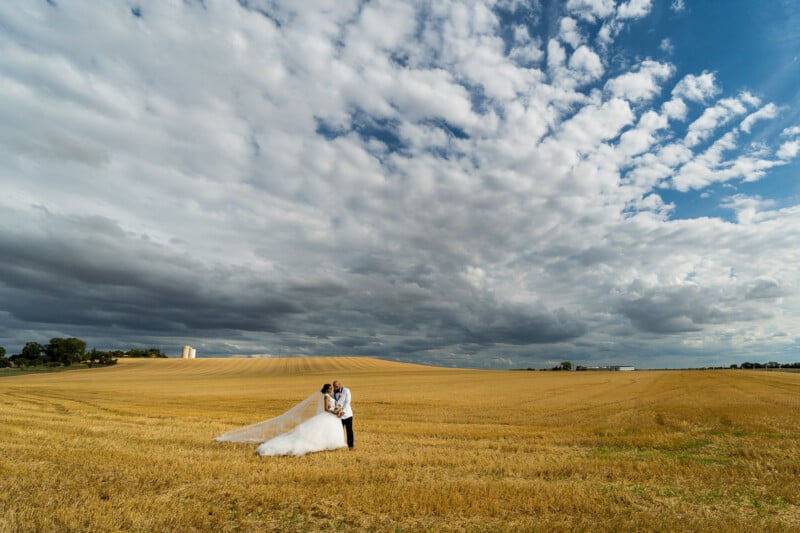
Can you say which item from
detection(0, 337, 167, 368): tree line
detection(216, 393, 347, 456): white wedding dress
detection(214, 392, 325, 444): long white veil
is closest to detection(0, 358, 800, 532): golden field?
detection(216, 393, 347, 456): white wedding dress

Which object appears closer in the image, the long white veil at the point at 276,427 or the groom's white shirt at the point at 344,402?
the groom's white shirt at the point at 344,402

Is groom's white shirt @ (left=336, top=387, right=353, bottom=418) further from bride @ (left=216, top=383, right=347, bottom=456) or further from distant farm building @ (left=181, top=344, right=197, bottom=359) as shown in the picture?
distant farm building @ (left=181, top=344, right=197, bottom=359)

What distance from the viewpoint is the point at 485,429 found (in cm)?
2231

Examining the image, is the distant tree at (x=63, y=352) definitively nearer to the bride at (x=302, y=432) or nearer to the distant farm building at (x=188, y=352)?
the distant farm building at (x=188, y=352)

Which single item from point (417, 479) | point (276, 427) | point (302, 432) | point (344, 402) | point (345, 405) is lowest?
point (417, 479)

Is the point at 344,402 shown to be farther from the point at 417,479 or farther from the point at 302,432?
the point at 417,479

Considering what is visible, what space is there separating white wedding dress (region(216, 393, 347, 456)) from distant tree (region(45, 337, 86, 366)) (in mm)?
162919

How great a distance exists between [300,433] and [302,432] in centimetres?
8

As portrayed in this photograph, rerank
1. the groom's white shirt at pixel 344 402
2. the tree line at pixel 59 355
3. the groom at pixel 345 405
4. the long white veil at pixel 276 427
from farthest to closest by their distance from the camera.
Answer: the tree line at pixel 59 355
the long white veil at pixel 276 427
the groom's white shirt at pixel 344 402
the groom at pixel 345 405

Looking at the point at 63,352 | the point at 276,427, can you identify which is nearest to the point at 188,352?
the point at 63,352

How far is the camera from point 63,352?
14575 centimetres

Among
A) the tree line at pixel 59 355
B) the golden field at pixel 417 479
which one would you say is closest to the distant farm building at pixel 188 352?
the tree line at pixel 59 355

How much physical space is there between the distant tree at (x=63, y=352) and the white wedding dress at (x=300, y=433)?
16292 centimetres

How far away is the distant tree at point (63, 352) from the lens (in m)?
146
